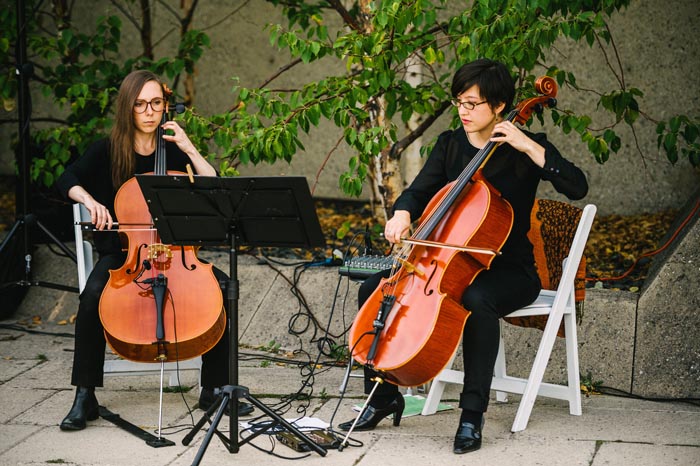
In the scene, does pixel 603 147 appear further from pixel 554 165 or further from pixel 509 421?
pixel 509 421

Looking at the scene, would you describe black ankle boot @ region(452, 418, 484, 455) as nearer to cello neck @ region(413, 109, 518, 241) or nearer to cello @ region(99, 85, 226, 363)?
cello neck @ region(413, 109, 518, 241)

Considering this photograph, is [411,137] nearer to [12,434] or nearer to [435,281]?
[435,281]

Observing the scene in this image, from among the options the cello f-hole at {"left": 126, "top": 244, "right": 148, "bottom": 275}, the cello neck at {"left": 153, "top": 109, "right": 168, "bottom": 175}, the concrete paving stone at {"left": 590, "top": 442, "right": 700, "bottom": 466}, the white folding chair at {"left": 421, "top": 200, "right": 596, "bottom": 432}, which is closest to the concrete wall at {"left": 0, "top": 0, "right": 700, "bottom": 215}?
the white folding chair at {"left": 421, "top": 200, "right": 596, "bottom": 432}

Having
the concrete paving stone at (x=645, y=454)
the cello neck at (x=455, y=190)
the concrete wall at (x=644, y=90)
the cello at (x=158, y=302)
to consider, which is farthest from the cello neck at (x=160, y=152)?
the concrete wall at (x=644, y=90)

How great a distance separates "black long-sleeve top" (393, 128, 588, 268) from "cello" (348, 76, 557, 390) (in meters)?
0.17

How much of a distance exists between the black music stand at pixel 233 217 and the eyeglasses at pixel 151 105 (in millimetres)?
896

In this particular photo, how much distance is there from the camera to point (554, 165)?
11.9ft

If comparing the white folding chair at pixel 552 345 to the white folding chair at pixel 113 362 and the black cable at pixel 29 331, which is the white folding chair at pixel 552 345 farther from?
the black cable at pixel 29 331

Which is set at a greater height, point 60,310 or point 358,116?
point 358,116

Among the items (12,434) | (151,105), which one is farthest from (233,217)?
(12,434)

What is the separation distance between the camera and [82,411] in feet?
12.6

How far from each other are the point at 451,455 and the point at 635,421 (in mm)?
826

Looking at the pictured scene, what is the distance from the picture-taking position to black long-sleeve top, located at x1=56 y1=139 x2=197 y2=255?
414 cm

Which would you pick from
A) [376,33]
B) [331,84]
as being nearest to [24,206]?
[331,84]
